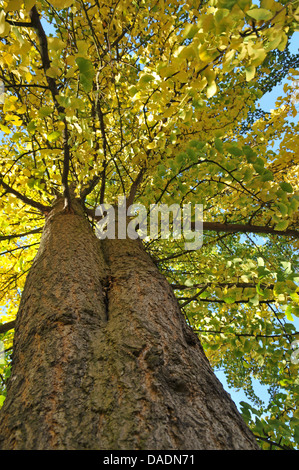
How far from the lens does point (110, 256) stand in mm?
2025

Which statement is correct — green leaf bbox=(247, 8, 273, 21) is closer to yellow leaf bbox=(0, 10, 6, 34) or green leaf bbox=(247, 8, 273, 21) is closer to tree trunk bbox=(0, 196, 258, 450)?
yellow leaf bbox=(0, 10, 6, 34)

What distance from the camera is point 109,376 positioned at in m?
0.88

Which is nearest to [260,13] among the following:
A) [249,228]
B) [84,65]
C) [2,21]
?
[84,65]

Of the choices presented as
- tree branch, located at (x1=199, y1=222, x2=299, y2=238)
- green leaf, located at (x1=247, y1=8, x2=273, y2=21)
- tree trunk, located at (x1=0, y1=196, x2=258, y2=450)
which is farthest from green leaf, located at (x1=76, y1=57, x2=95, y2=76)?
tree branch, located at (x1=199, y1=222, x2=299, y2=238)

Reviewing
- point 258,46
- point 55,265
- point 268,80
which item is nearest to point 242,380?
point 55,265

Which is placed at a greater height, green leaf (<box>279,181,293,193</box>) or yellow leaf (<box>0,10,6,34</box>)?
yellow leaf (<box>0,10,6,34</box>)

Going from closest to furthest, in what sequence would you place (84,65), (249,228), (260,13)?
1. (260,13)
2. (84,65)
3. (249,228)

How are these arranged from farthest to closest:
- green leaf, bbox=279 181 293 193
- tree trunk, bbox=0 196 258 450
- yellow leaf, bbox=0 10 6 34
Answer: green leaf, bbox=279 181 293 193
yellow leaf, bbox=0 10 6 34
tree trunk, bbox=0 196 258 450

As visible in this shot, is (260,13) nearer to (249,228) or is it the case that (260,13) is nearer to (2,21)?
(2,21)

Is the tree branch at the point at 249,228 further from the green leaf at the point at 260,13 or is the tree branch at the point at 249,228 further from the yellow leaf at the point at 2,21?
the yellow leaf at the point at 2,21

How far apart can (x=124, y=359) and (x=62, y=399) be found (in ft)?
0.75

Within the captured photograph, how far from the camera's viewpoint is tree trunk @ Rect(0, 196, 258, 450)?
2.33ft

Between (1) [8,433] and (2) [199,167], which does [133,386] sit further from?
(2) [199,167]

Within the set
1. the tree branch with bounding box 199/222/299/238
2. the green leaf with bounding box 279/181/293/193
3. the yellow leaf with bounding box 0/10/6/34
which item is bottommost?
the green leaf with bounding box 279/181/293/193
